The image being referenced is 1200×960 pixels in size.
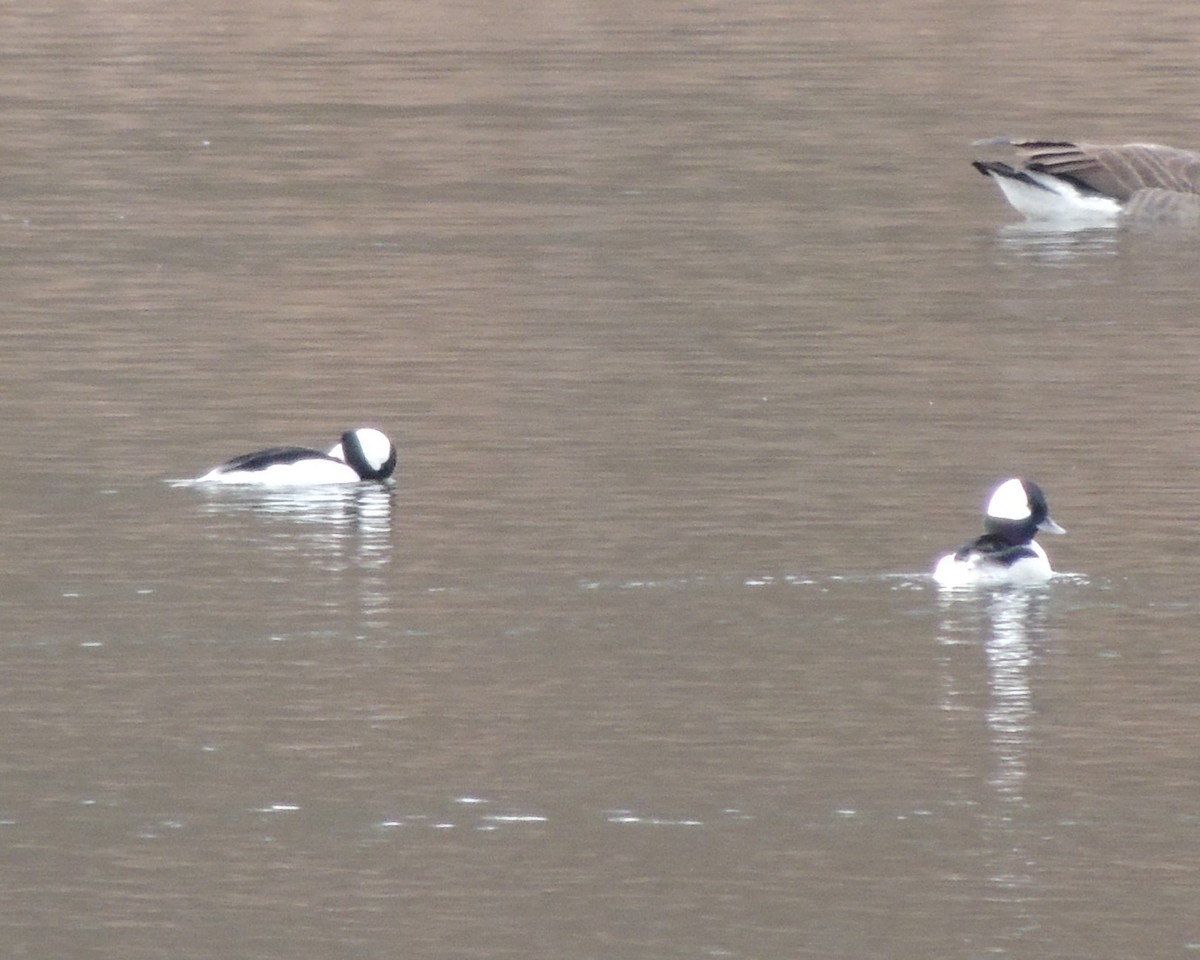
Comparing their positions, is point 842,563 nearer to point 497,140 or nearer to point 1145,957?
point 1145,957

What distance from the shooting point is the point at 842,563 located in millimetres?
11617

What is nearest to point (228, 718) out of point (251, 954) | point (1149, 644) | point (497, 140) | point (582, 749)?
point (582, 749)

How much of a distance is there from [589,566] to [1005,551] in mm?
1533

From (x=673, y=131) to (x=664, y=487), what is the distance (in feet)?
48.4

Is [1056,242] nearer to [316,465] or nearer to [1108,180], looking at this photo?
[1108,180]

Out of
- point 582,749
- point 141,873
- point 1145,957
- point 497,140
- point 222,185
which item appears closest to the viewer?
point 1145,957

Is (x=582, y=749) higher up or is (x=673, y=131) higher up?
(x=673, y=131)

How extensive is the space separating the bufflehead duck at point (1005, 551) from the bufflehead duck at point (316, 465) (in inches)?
117

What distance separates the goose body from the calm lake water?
473 mm

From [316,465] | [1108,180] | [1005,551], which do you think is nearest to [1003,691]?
[1005,551]

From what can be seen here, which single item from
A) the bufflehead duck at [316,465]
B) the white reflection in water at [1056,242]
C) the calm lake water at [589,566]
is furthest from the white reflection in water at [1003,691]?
the white reflection in water at [1056,242]

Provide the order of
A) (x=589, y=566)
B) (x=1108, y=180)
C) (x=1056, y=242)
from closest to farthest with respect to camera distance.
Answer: (x=589, y=566) → (x=1056, y=242) → (x=1108, y=180)

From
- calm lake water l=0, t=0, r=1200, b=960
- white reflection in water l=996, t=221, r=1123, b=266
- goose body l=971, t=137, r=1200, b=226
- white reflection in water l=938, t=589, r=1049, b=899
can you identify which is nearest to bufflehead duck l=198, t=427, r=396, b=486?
calm lake water l=0, t=0, r=1200, b=960

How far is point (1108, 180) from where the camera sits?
2280cm
